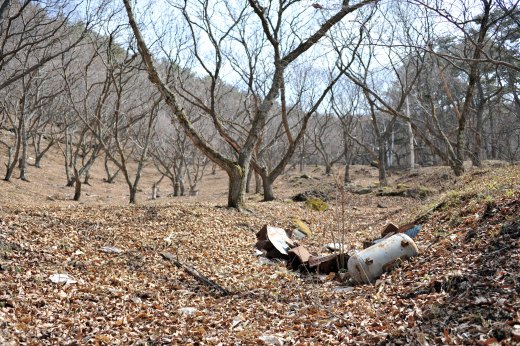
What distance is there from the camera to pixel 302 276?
6809 millimetres

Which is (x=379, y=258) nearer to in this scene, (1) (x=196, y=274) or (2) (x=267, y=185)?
(1) (x=196, y=274)

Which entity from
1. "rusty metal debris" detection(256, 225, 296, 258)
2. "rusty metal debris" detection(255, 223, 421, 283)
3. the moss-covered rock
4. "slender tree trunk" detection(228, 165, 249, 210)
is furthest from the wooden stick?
the moss-covered rock

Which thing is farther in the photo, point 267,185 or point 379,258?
point 267,185

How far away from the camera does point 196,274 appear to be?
6484 millimetres

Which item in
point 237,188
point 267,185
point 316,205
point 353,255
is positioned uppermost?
point 267,185

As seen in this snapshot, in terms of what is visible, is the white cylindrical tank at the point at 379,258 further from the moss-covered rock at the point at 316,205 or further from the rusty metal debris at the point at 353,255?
the moss-covered rock at the point at 316,205

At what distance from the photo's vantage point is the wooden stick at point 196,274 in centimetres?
597

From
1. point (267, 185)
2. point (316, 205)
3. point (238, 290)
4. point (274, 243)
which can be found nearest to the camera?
point (238, 290)

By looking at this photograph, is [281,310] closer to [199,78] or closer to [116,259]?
[116,259]

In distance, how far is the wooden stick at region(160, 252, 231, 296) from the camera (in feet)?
19.6

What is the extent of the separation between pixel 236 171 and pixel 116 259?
535cm

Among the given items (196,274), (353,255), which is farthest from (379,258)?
(196,274)

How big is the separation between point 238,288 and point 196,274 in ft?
2.44

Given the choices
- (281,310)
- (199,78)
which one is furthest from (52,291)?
(199,78)
